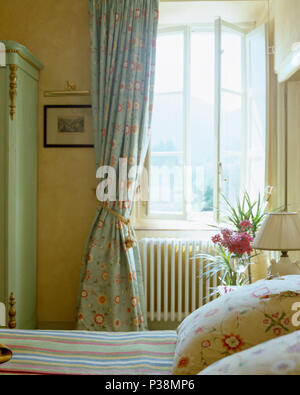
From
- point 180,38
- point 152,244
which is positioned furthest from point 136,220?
point 180,38

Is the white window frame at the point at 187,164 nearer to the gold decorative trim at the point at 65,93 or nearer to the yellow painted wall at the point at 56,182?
the yellow painted wall at the point at 56,182

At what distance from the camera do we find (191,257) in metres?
3.00

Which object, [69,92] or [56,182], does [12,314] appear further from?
[69,92]

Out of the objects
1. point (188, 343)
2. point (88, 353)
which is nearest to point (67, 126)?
point (88, 353)

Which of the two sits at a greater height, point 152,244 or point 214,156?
point 214,156

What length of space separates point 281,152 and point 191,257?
3.35 ft

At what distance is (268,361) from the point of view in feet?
2.66

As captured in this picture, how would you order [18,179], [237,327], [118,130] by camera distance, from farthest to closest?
1. [118,130]
2. [18,179]
3. [237,327]

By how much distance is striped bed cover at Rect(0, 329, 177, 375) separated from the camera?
1.21m

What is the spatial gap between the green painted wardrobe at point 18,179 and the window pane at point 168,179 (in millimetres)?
951

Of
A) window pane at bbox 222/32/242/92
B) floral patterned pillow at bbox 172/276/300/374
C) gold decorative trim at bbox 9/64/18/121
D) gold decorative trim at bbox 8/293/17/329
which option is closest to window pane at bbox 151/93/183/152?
window pane at bbox 222/32/242/92

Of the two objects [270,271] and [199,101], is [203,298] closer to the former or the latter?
[270,271]

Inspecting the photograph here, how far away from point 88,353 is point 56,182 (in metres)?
1.97

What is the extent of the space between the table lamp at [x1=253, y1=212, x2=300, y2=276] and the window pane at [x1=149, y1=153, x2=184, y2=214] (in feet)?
3.92
